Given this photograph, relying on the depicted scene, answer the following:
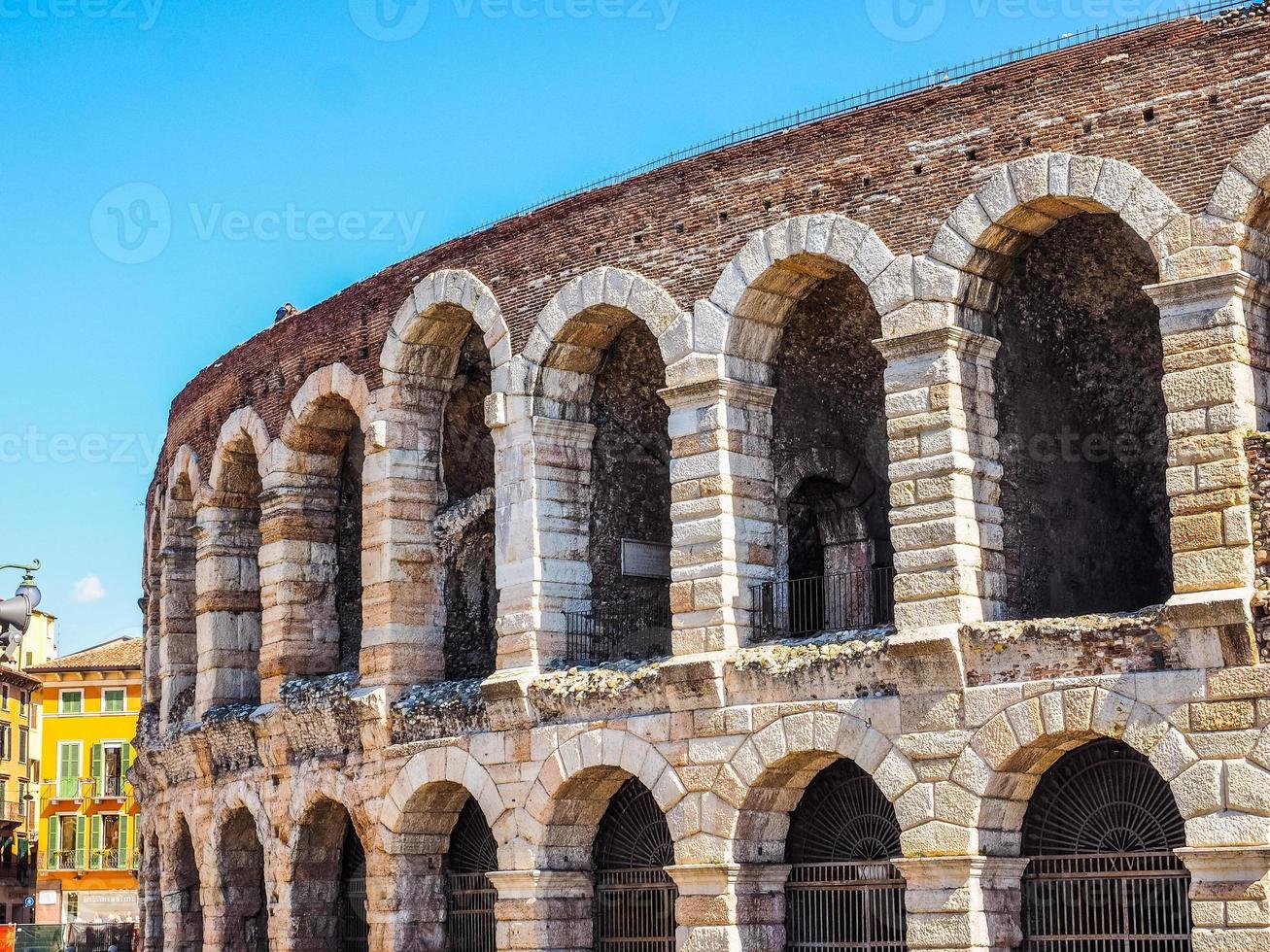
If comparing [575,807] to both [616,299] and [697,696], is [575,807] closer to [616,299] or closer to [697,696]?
[697,696]

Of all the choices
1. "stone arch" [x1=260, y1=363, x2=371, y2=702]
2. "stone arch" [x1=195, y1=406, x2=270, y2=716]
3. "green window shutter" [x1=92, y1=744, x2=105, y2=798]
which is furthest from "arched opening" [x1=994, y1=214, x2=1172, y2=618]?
"green window shutter" [x1=92, y1=744, x2=105, y2=798]

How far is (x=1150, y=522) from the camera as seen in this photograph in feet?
58.2

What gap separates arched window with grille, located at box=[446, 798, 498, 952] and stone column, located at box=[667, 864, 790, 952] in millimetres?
3341

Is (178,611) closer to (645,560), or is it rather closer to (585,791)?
(645,560)

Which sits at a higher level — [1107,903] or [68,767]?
[68,767]

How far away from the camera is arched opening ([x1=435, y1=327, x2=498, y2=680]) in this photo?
69.3 ft

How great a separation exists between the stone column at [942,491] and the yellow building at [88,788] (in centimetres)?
3612

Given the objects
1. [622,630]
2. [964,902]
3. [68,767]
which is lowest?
[964,902]

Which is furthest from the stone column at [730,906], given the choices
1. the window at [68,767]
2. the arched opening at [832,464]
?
the window at [68,767]

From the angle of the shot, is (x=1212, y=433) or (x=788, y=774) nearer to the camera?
(x=1212, y=433)

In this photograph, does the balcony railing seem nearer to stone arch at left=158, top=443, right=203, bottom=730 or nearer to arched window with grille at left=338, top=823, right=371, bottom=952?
arched window with grille at left=338, top=823, right=371, bottom=952

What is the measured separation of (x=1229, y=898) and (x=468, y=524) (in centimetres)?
916

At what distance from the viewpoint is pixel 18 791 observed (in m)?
51.5

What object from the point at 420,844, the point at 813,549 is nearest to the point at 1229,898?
the point at 813,549
